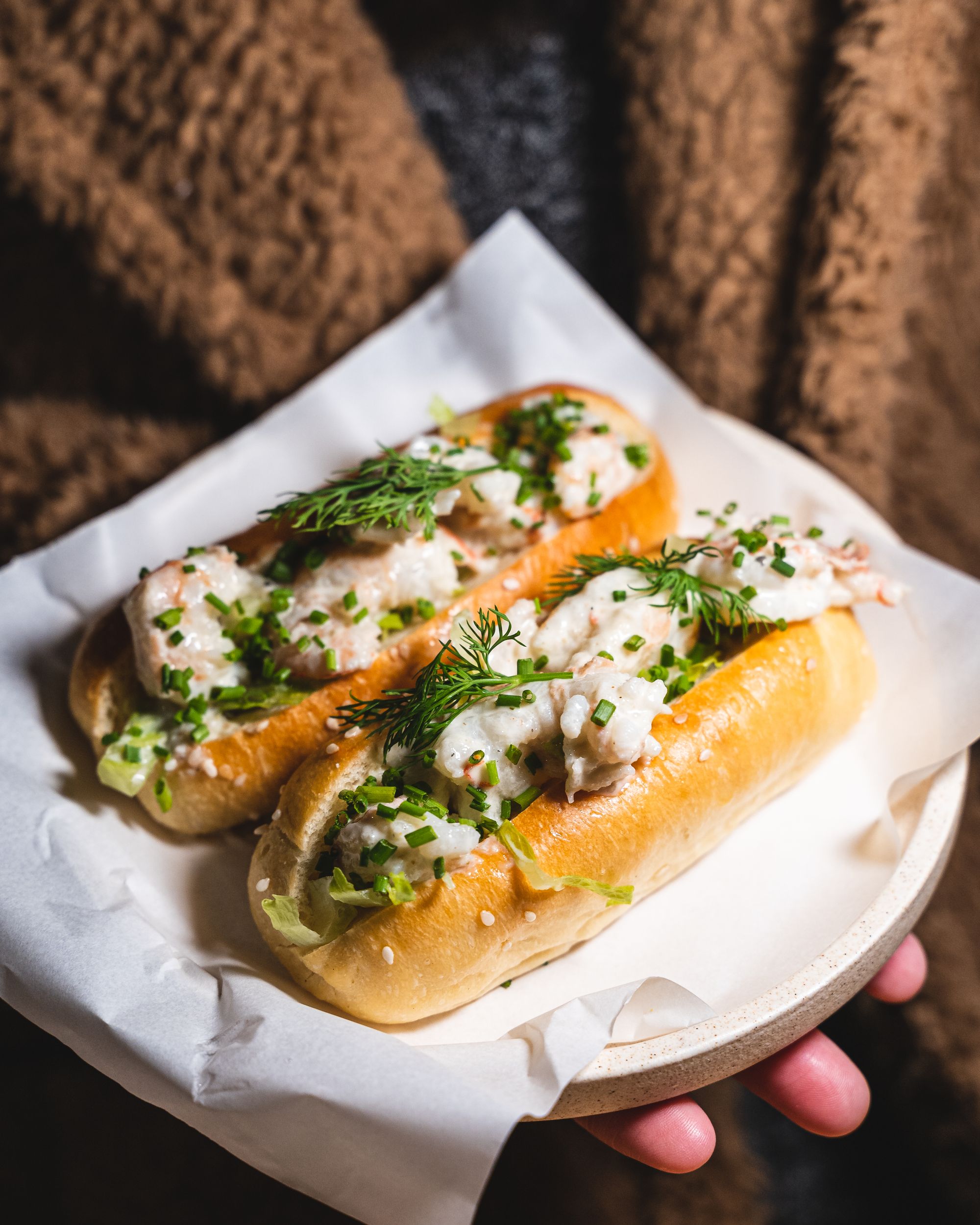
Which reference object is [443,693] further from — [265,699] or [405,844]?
[265,699]

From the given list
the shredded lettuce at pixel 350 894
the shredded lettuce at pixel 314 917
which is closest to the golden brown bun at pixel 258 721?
the shredded lettuce at pixel 314 917

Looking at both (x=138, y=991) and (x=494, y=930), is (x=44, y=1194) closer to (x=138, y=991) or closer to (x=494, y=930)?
(x=138, y=991)

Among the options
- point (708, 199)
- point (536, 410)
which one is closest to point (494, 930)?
point (536, 410)

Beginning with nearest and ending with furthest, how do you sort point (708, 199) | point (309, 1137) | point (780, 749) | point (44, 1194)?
point (309, 1137), point (780, 749), point (44, 1194), point (708, 199)

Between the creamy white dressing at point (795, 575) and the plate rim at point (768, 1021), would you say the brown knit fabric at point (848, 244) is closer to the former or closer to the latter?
the creamy white dressing at point (795, 575)

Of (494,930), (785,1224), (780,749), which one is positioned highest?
(494,930)

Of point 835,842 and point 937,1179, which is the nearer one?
point 835,842

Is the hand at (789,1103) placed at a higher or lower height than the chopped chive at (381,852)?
lower
